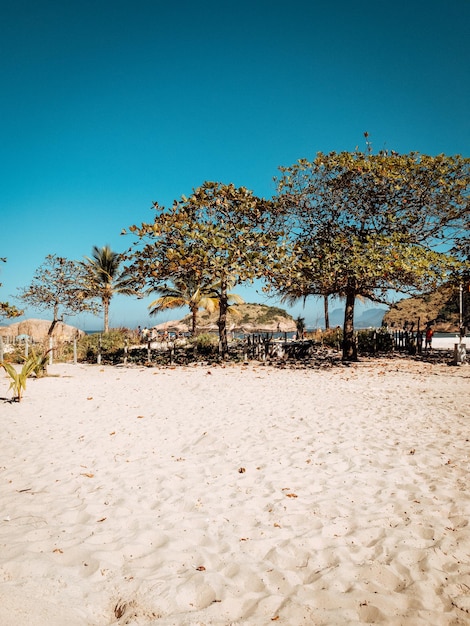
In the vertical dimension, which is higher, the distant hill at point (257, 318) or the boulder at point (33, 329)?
the distant hill at point (257, 318)

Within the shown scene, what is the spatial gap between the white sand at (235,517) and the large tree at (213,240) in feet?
23.6

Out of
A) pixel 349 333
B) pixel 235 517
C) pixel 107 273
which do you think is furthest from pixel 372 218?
pixel 107 273

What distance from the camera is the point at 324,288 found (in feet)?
48.3

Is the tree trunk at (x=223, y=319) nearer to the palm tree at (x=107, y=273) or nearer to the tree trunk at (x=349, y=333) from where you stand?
the tree trunk at (x=349, y=333)

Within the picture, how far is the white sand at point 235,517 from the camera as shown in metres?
2.38

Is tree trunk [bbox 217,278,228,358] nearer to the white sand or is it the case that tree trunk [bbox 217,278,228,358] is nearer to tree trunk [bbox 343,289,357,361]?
tree trunk [bbox 343,289,357,361]

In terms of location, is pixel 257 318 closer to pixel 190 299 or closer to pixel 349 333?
pixel 190 299

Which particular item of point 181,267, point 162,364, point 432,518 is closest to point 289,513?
point 432,518

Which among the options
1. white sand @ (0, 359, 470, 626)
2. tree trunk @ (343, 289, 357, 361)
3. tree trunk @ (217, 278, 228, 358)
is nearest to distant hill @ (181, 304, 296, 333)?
tree trunk @ (217, 278, 228, 358)

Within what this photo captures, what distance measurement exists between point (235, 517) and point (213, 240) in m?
10.6

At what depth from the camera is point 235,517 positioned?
354 cm

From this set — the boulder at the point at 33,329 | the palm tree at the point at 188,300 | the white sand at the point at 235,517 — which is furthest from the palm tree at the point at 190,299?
the white sand at the point at 235,517

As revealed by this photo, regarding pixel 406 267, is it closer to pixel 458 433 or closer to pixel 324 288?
pixel 324 288

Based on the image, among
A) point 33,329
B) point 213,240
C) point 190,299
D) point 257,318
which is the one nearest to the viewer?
point 213,240
